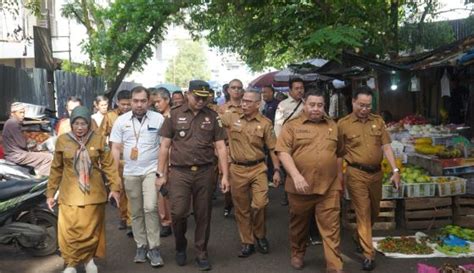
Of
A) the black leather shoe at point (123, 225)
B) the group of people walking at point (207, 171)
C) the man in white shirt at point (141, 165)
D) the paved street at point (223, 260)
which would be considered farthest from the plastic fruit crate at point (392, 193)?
the black leather shoe at point (123, 225)

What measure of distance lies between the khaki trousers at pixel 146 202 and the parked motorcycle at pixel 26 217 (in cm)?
109

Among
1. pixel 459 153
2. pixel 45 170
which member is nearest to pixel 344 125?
pixel 459 153

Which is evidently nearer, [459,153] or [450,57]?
[459,153]

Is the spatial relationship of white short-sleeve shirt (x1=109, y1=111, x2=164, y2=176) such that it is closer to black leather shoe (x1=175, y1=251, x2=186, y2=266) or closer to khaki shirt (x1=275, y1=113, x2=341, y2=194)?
black leather shoe (x1=175, y1=251, x2=186, y2=266)

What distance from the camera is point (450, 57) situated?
31.5 ft

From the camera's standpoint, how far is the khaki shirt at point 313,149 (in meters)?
5.41

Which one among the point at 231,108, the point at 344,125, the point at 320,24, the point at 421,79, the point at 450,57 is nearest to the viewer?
the point at 344,125

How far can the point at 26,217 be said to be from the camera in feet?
21.7

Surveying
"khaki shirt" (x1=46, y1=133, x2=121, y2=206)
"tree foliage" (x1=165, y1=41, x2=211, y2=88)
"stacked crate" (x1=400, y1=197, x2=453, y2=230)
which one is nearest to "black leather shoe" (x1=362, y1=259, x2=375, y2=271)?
"stacked crate" (x1=400, y1=197, x2=453, y2=230)

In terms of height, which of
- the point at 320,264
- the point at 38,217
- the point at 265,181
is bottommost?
the point at 320,264

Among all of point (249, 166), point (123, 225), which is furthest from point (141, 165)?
point (123, 225)

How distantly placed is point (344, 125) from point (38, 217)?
381 cm

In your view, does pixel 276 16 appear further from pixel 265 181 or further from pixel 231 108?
pixel 265 181

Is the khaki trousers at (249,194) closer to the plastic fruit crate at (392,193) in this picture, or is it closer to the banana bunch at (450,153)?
the plastic fruit crate at (392,193)
